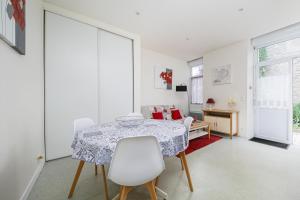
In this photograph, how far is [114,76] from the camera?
298cm

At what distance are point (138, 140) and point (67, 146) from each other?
86.0 inches

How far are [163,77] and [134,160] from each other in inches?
161

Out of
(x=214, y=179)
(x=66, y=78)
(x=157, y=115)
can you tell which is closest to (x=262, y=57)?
(x=157, y=115)

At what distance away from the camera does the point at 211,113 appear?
432 cm

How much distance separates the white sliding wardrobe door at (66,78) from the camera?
7.52 feet

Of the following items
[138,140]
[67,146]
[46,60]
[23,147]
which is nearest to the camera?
[138,140]

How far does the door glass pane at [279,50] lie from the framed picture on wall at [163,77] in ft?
8.71

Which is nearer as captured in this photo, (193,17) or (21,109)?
(21,109)

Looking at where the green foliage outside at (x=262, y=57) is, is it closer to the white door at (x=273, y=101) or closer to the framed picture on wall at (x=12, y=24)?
the white door at (x=273, y=101)

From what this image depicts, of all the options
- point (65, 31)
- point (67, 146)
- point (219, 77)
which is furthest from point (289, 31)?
point (67, 146)

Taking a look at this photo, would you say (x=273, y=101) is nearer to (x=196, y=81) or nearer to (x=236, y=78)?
(x=236, y=78)

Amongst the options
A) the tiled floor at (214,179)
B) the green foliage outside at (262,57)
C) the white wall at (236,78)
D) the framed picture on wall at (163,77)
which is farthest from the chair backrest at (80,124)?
the green foliage outside at (262,57)

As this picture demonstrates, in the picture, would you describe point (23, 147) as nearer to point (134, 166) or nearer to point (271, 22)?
point (134, 166)

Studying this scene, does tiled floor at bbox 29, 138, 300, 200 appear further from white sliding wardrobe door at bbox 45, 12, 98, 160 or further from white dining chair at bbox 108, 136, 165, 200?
white dining chair at bbox 108, 136, 165, 200
